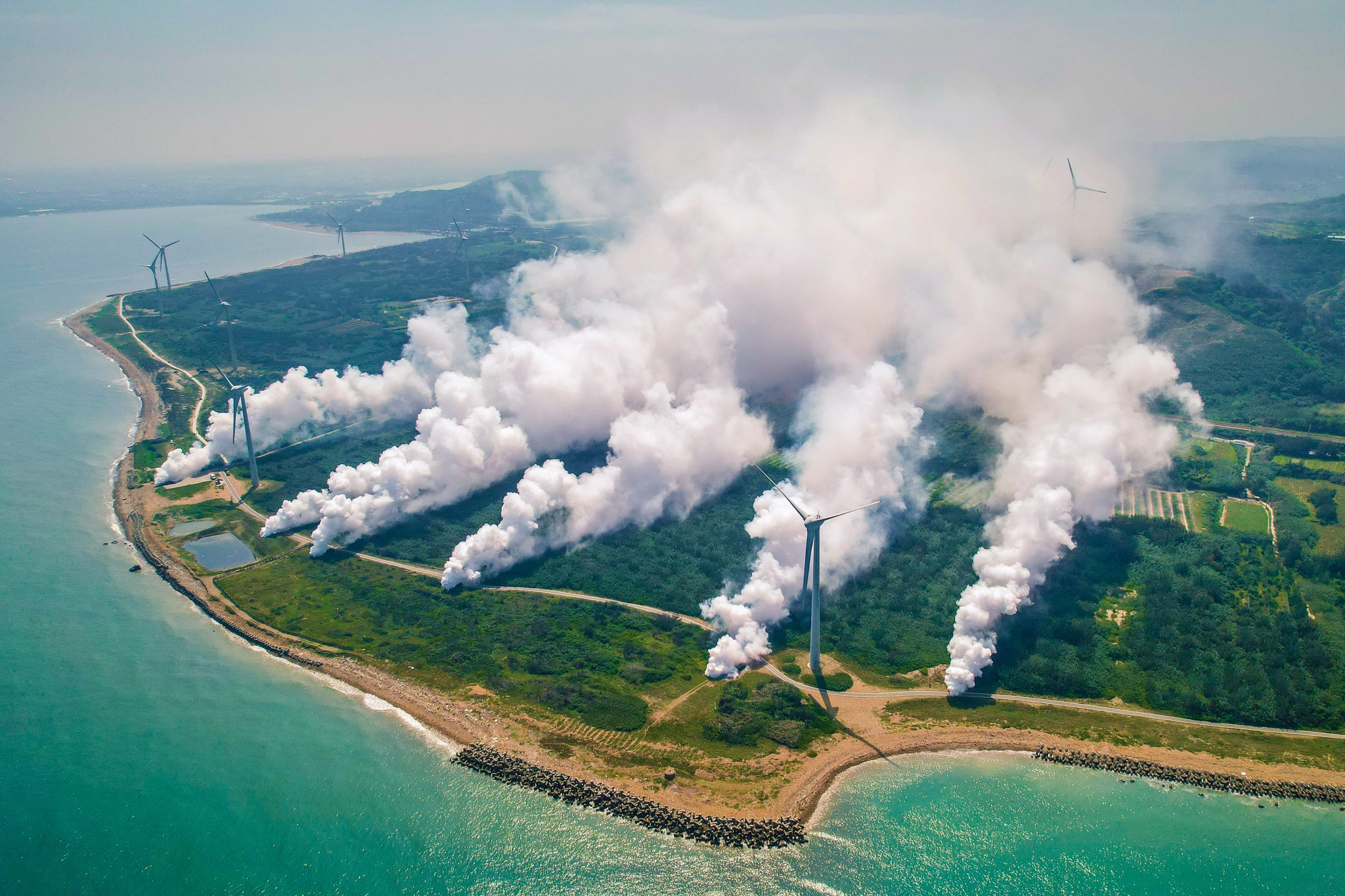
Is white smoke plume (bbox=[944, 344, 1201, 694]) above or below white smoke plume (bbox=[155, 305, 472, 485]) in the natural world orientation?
below

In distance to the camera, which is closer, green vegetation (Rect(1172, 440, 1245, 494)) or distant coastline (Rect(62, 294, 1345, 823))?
distant coastline (Rect(62, 294, 1345, 823))

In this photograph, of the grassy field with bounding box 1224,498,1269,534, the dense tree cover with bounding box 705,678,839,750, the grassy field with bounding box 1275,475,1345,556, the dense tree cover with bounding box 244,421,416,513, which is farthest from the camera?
the dense tree cover with bounding box 244,421,416,513

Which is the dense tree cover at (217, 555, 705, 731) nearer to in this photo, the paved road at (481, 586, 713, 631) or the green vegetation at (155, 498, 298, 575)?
the paved road at (481, 586, 713, 631)

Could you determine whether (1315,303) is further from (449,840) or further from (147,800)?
(147,800)

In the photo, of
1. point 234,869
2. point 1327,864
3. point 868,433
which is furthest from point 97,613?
point 1327,864

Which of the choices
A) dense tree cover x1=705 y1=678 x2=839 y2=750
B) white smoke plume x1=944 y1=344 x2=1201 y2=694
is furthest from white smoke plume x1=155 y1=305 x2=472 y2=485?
white smoke plume x1=944 y1=344 x2=1201 y2=694

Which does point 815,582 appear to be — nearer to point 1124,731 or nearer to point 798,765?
point 798,765
